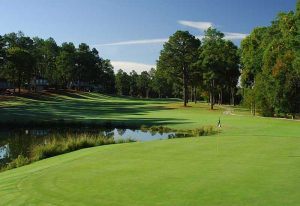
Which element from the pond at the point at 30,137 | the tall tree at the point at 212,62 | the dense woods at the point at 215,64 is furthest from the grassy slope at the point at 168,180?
the tall tree at the point at 212,62

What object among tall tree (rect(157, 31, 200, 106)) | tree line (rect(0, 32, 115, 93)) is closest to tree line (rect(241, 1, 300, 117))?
tall tree (rect(157, 31, 200, 106))

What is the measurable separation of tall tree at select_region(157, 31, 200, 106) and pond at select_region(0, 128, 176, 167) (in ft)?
142

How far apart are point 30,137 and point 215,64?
49.9 metres

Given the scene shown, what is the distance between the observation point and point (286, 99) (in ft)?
185

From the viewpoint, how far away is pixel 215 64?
83250 mm

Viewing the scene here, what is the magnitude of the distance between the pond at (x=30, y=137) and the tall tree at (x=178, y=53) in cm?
4341

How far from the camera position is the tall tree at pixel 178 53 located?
3569 inches

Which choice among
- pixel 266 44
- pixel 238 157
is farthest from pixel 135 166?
pixel 266 44

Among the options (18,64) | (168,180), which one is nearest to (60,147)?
(168,180)

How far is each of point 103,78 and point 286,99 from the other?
5326 inches

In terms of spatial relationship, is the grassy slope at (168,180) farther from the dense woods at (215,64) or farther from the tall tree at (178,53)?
the tall tree at (178,53)

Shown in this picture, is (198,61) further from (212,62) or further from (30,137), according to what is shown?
(30,137)

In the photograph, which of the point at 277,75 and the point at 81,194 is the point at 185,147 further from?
the point at 277,75

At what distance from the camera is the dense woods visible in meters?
57.5
